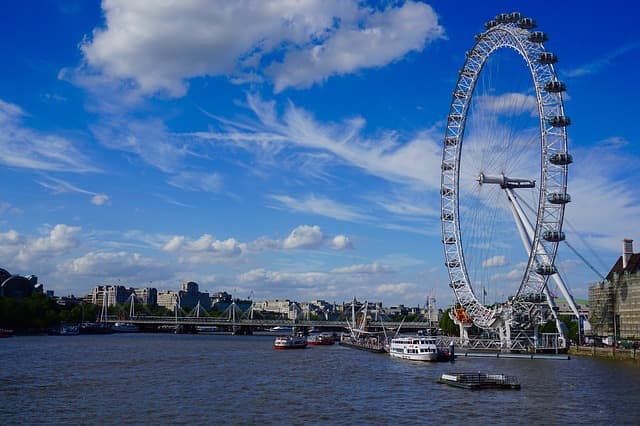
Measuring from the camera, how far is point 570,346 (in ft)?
280

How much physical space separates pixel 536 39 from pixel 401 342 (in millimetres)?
36927

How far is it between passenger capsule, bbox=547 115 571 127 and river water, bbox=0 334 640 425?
2334 centimetres

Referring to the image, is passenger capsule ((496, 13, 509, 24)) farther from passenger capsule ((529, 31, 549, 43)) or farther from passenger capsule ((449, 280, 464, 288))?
passenger capsule ((449, 280, 464, 288))

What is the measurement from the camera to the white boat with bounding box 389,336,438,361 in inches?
2969

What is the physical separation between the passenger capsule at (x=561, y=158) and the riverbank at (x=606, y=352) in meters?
19.7

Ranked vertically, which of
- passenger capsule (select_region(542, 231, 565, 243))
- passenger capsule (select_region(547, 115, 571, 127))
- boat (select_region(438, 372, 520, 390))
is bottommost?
boat (select_region(438, 372, 520, 390))

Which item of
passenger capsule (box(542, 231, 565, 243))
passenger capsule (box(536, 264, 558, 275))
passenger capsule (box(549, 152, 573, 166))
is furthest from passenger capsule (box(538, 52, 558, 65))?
passenger capsule (box(536, 264, 558, 275))

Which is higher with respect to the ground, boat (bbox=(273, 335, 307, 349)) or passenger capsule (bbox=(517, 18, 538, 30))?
passenger capsule (bbox=(517, 18, 538, 30))

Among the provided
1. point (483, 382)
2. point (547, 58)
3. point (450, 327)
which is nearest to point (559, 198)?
point (547, 58)

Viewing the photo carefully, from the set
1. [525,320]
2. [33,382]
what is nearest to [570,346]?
[525,320]

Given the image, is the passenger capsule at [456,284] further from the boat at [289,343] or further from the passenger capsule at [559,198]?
the boat at [289,343]

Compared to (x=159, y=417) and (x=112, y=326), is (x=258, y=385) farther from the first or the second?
(x=112, y=326)

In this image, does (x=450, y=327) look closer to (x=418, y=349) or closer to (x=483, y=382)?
(x=418, y=349)

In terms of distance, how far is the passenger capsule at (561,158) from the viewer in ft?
232
